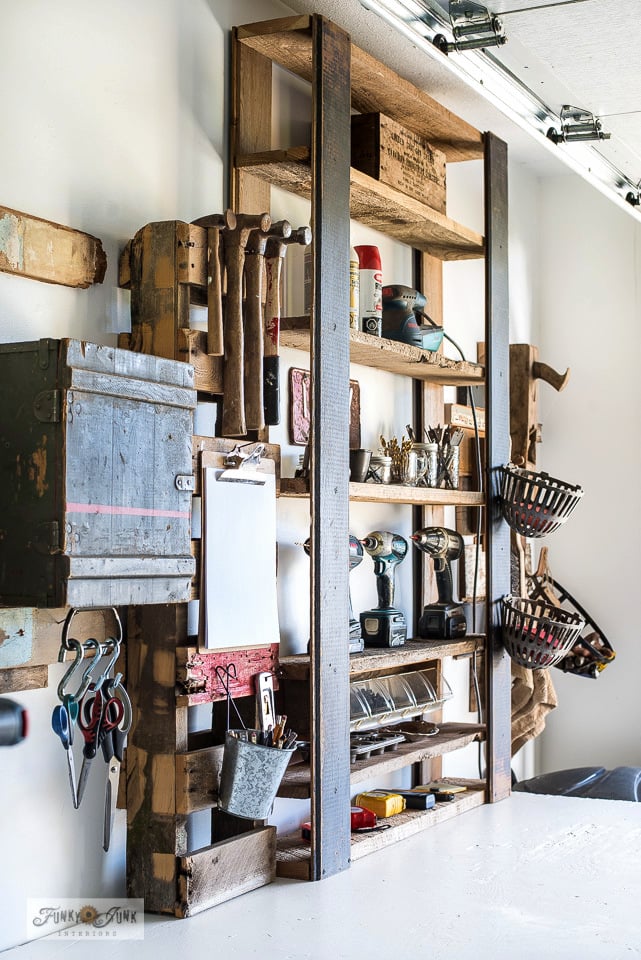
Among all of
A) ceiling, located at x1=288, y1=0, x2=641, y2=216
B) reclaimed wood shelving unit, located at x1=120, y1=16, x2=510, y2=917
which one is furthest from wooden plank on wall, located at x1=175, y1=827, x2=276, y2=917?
ceiling, located at x1=288, y1=0, x2=641, y2=216

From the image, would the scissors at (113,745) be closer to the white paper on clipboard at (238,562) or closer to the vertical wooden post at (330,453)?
the white paper on clipboard at (238,562)

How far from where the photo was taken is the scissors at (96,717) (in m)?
2.25

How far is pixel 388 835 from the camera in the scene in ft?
10.1

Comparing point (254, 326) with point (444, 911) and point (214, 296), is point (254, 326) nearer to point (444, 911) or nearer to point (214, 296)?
point (214, 296)

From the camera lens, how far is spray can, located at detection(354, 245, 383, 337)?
3.25 m

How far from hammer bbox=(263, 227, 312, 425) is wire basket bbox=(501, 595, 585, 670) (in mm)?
1369

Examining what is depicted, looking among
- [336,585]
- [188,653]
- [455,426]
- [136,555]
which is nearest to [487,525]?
[455,426]

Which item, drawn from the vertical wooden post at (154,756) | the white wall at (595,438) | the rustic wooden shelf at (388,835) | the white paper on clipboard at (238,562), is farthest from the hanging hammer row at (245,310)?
the white wall at (595,438)

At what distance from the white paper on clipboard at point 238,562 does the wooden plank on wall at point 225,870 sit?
44 cm

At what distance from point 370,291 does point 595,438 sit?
2.13 m

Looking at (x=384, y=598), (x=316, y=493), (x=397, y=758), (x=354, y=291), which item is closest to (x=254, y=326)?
(x=316, y=493)

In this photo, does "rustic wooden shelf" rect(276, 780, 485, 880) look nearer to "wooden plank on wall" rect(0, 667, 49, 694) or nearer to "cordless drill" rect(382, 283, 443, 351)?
"wooden plank on wall" rect(0, 667, 49, 694)

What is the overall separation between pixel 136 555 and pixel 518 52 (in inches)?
54.9

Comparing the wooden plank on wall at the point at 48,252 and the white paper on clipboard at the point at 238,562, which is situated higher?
the wooden plank on wall at the point at 48,252
